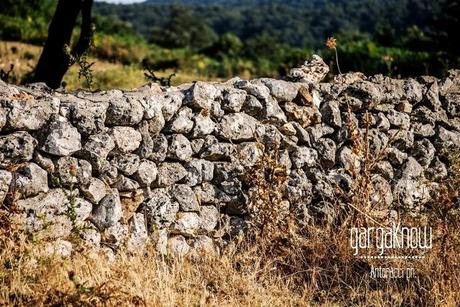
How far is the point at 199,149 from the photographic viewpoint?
185 inches

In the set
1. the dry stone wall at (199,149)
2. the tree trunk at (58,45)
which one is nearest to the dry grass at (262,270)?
the dry stone wall at (199,149)

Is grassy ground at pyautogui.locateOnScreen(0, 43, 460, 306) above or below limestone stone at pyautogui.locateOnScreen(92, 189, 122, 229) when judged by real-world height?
below

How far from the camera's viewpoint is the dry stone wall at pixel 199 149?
3.94 meters

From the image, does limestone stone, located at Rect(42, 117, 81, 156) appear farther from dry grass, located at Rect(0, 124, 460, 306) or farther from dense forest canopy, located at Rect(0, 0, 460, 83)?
dense forest canopy, located at Rect(0, 0, 460, 83)

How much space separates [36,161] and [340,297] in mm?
2654

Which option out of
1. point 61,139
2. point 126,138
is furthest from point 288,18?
point 61,139

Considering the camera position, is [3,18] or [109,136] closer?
[109,136]

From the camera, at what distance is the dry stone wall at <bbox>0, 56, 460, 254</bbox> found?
3.94 metres

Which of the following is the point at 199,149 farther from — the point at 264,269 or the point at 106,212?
the point at 264,269

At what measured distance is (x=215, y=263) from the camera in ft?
14.4

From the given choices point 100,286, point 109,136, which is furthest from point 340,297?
point 109,136

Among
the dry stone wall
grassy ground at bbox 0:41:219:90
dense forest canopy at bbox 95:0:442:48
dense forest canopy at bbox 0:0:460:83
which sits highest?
dense forest canopy at bbox 95:0:442:48

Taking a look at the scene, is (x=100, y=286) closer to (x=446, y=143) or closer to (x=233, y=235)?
(x=233, y=235)

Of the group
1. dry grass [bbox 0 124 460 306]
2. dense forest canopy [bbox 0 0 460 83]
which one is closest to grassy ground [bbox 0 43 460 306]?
dry grass [bbox 0 124 460 306]
